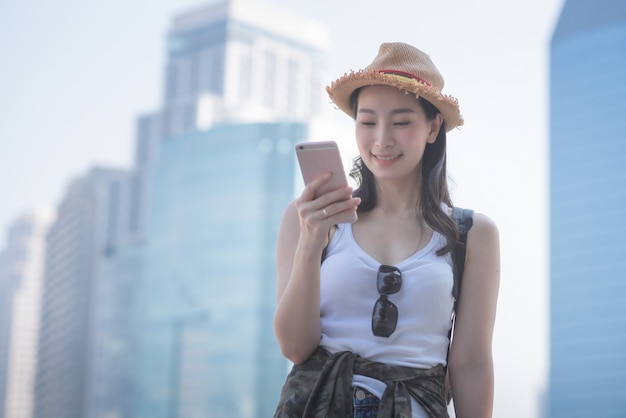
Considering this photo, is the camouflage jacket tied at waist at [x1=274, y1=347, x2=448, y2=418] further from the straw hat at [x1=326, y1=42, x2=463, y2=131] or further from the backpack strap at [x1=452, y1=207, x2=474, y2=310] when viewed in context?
the straw hat at [x1=326, y1=42, x2=463, y2=131]

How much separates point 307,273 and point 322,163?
272 millimetres

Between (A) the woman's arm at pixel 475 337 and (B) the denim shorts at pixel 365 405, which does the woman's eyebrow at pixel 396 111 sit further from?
(B) the denim shorts at pixel 365 405

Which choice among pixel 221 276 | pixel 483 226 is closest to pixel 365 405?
pixel 483 226

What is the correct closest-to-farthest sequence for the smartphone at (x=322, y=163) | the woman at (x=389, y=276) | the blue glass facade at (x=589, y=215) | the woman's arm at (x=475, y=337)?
the smartphone at (x=322, y=163) → the woman at (x=389, y=276) → the woman's arm at (x=475, y=337) → the blue glass facade at (x=589, y=215)

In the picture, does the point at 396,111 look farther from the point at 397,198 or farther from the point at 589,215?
the point at 589,215

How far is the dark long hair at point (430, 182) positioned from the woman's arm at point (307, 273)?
11.4 inches

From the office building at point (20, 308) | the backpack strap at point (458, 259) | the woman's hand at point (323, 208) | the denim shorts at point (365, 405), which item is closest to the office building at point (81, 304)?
the office building at point (20, 308)

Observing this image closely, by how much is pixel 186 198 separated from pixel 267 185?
268 inches

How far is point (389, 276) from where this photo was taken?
7.33 ft

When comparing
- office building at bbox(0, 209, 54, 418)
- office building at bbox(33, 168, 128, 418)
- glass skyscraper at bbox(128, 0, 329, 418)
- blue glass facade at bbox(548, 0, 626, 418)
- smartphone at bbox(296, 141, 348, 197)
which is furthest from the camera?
office building at bbox(0, 209, 54, 418)

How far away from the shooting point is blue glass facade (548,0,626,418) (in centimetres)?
7094

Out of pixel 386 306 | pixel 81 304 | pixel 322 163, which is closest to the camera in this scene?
pixel 322 163

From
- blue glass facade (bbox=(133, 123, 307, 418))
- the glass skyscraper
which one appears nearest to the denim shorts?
the glass skyscraper

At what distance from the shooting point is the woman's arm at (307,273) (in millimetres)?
2125
